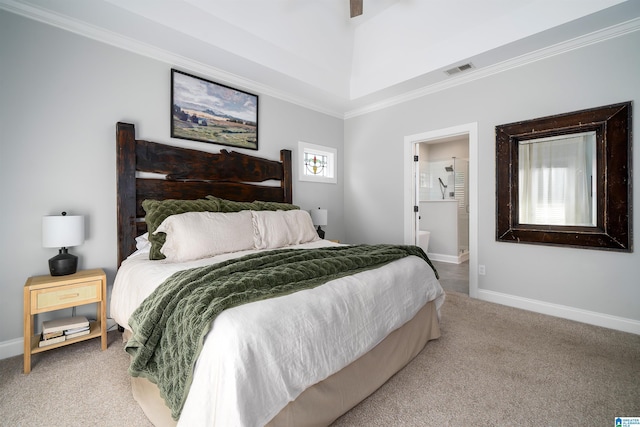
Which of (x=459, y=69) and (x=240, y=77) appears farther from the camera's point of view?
(x=240, y=77)

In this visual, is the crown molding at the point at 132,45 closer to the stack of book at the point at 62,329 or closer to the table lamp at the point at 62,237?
the table lamp at the point at 62,237

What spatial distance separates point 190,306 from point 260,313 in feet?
0.99

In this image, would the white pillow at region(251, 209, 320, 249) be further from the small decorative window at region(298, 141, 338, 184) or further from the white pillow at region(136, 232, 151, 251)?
the small decorative window at region(298, 141, 338, 184)

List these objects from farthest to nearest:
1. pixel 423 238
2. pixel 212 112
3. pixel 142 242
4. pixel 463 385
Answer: pixel 423 238 → pixel 212 112 → pixel 142 242 → pixel 463 385

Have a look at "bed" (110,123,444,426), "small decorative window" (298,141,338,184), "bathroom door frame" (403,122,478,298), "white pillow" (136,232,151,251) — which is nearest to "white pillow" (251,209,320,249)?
"bed" (110,123,444,426)

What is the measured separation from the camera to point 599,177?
102 inches

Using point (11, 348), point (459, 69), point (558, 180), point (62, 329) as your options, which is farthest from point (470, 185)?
point (11, 348)

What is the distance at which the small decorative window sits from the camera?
416 centimetres

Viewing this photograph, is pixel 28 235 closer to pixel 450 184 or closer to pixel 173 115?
pixel 173 115

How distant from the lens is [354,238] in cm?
464

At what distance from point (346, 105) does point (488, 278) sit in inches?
120

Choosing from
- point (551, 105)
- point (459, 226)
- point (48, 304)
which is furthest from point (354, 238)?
point (48, 304)

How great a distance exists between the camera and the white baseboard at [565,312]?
248cm

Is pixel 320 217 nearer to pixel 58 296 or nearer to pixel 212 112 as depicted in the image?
pixel 212 112
